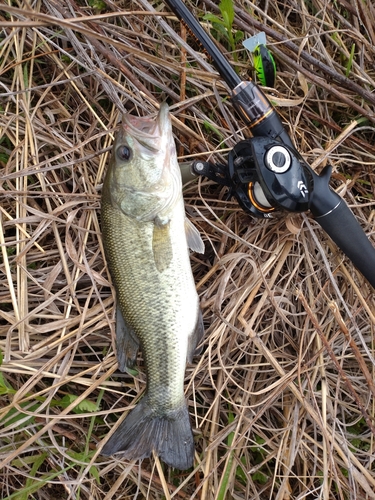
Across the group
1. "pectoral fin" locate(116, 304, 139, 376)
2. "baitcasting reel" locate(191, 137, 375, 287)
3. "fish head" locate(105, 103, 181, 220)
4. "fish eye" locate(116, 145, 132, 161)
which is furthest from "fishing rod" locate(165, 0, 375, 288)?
"pectoral fin" locate(116, 304, 139, 376)

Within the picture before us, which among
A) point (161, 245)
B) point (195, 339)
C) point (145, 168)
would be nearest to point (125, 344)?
point (195, 339)

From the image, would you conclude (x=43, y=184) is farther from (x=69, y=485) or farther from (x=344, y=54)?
(x=344, y=54)


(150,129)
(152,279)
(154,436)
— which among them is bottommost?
(154,436)

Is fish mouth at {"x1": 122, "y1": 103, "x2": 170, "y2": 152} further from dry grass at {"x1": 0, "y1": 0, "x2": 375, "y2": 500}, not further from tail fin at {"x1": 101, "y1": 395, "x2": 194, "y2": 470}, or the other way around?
tail fin at {"x1": 101, "y1": 395, "x2": 194, "y2": 470}

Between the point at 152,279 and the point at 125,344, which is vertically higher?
the point at 152,279

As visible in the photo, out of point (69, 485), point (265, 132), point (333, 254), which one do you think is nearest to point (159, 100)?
point (265, 132)

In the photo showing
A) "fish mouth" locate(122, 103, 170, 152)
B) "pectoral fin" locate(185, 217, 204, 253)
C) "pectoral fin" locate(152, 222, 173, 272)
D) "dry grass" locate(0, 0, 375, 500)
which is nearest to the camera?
"fish mouth" locate(122, 103, 170, 152)

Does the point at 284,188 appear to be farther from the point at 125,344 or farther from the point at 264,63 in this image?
the point at 125,344
